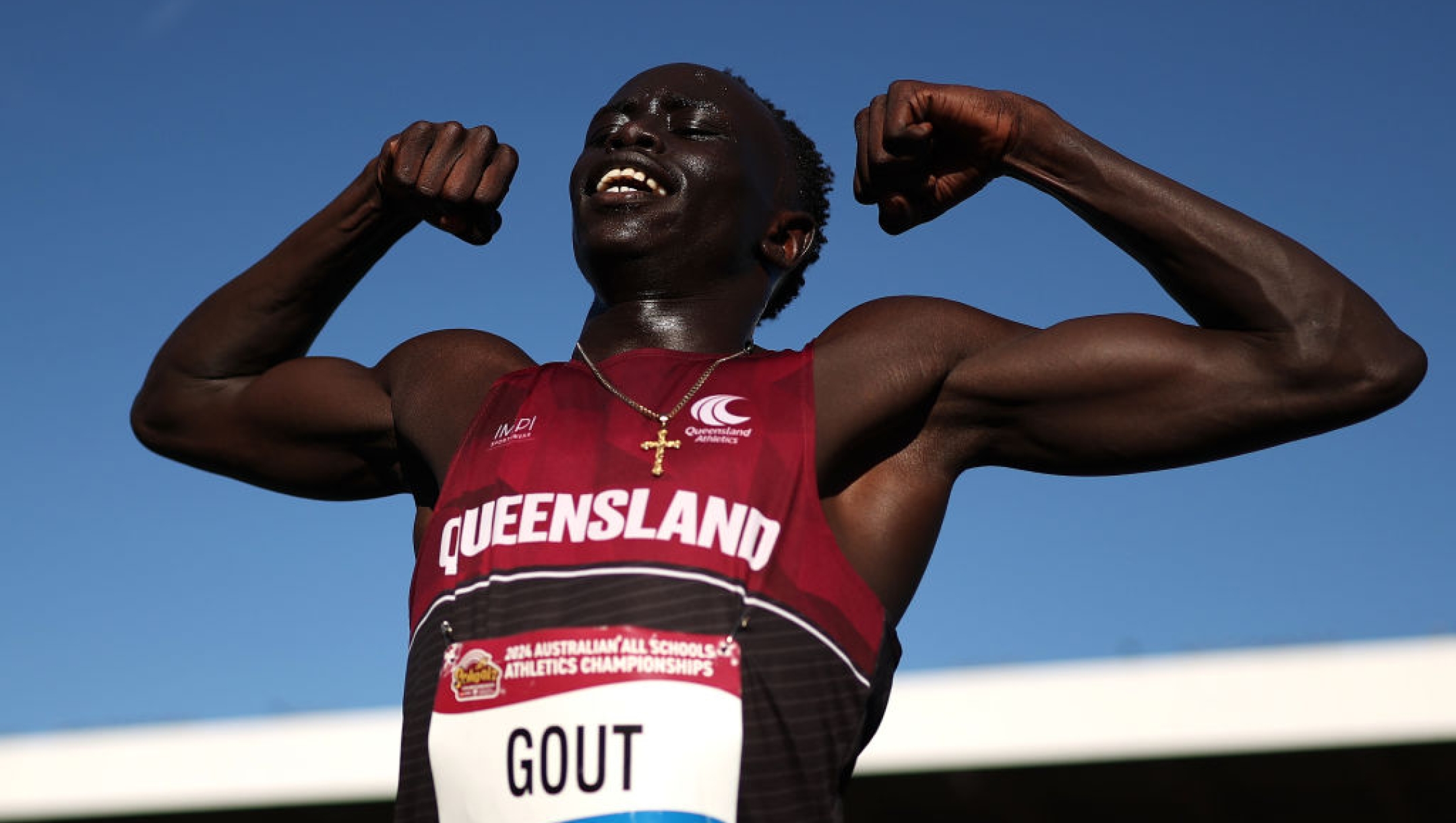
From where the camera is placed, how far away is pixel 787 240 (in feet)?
10.8

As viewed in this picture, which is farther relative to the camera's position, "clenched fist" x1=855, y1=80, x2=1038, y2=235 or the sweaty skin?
"clenched fist" x1=855, y1=80, x2=1038, y2=235

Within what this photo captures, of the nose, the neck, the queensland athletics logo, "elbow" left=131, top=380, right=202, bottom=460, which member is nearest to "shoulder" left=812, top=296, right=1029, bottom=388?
the queensland athletics logo

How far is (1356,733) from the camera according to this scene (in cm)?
677

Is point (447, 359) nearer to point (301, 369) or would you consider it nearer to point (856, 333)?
point (301, 369)

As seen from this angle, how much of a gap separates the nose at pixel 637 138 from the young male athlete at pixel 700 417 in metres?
0.01

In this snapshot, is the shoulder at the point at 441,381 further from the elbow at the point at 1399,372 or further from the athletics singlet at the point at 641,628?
the elbow at the point at 1399,372

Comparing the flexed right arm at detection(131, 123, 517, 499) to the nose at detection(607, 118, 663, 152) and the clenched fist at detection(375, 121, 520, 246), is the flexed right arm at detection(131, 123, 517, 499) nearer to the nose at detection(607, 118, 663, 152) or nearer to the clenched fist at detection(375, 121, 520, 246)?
the clenched fist at detection(375, 121, 520, 246)

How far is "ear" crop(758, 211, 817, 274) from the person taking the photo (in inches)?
126

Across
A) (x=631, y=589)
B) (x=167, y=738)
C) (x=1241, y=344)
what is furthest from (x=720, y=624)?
(x=167, y=738)

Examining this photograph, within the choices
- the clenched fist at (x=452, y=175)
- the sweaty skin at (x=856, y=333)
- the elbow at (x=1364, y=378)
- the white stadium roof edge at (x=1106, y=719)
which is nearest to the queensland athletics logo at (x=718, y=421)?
the sweaty skin at (x=856, y=333)

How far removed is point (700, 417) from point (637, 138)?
0.72 m

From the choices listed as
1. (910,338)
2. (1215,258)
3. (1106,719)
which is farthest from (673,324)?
(1106,719)

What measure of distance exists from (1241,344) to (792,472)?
2.61 feet

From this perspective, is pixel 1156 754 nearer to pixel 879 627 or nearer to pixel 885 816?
pixel 885 816
